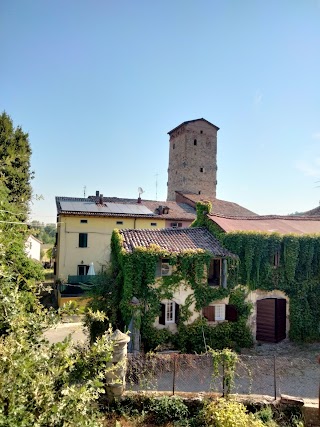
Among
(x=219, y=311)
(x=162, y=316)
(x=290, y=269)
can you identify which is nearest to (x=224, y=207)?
(x=290, y=269)

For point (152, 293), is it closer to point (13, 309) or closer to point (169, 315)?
point (169, 315)

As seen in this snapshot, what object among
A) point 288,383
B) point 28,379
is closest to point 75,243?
point 288,383

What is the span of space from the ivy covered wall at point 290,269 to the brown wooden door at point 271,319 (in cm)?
49

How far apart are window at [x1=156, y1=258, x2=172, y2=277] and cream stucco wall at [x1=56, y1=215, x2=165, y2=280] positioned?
1180 centimetres

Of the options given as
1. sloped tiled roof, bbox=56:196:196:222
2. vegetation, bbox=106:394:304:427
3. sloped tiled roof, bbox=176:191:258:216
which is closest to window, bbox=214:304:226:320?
vegetation, bbox=106:394:304:427

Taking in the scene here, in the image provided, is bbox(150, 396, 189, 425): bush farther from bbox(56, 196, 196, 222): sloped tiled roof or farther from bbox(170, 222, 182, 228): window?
bbox(170, 222, 182, 228): window

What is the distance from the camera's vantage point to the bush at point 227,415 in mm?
8461

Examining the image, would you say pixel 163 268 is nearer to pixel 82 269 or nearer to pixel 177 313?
pixel 177 313

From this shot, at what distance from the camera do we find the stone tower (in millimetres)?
47031

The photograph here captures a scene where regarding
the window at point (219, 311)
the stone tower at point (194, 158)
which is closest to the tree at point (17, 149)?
the window at point (219, 311)

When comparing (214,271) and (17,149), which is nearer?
(214,271)

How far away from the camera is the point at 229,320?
623 inches

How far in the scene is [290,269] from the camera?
16.4 meters

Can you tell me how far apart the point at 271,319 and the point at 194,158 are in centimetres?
3400
